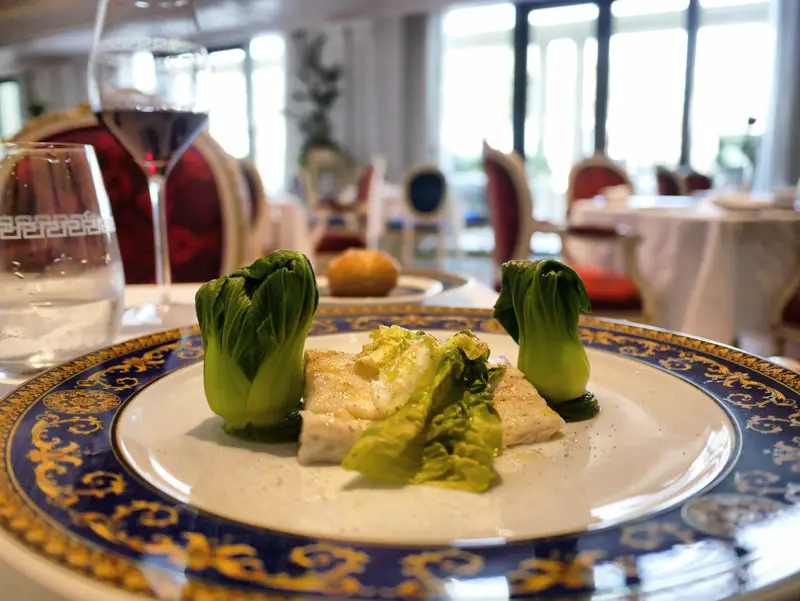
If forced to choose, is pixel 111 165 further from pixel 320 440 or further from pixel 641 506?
pixel 641 506

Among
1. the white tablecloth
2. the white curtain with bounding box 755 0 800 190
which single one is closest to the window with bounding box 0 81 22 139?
the white curtain with bounding box 755 0 800 190

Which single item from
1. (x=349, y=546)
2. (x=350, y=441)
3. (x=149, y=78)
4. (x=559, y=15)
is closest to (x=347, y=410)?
(x=350, y=441)

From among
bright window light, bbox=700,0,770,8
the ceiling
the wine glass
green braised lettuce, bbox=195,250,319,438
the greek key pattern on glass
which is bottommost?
green braised lettuce, bbox=195,250,319,438

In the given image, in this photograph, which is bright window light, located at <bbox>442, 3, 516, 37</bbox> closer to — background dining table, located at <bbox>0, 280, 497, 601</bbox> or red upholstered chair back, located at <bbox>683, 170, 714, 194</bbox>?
red upholstered chair back, located at <bbox>683, 170, 714, 194</bbox>

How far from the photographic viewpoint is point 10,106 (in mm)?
16609

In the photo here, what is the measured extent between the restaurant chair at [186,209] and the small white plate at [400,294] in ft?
2.39

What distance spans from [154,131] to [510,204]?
284 centimetres

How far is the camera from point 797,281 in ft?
9.20

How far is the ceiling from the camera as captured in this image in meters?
10.3

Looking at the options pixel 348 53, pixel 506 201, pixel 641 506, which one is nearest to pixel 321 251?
pixel 506 201

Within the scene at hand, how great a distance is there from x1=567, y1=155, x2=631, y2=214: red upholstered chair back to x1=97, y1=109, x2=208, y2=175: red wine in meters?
4.78

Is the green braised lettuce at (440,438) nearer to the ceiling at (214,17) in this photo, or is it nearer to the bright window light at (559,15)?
the bright window light at (559,15)

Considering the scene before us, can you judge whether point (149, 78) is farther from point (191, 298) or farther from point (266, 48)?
point (266, 48)

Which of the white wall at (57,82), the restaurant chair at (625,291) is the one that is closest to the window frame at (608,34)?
the restaurant chair at (625,291)
